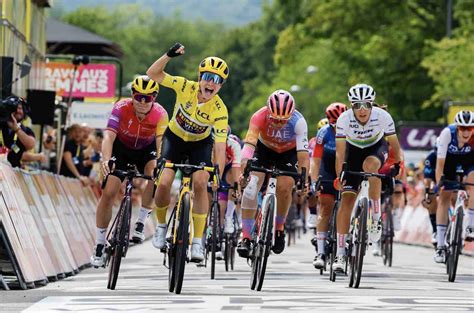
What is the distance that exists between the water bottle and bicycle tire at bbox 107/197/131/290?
5.04ft

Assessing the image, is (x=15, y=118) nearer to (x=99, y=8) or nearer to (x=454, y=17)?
(x=454, y=17)

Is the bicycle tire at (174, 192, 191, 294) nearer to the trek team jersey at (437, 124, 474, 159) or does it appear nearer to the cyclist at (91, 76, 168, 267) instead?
the cyclist at (91, 76, 168, 267)

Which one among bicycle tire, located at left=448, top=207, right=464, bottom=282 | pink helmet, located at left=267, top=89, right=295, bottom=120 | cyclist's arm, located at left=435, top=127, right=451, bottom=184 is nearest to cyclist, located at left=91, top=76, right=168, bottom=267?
pink helmet, located at left=267, top=89, right=295, bottom=120

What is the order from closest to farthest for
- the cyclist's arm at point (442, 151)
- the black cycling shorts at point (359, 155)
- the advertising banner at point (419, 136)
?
the black cycling shorts at point (359, 155), the cyclist's arm at point (442, 151), the advertising banner at point (419, 136)

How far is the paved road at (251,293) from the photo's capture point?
44.4 feet

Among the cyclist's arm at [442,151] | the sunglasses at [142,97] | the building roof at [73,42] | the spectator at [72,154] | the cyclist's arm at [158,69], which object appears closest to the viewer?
the cyclist's arm at [158,69]

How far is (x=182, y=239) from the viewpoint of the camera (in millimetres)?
14781

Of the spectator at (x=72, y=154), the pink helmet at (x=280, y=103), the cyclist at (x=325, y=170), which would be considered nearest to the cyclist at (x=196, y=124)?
the pink helmet at (x=280, y=103)

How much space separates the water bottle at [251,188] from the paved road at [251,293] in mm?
913

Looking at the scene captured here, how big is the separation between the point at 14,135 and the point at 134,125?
383 cm

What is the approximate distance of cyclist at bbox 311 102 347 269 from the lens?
18719 millimetres

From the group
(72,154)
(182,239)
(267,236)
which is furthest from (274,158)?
(72,154)

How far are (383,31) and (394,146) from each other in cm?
5043

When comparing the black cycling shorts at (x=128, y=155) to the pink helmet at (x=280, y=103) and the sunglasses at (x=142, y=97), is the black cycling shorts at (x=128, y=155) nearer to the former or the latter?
the sunglasses at (x=142, y=97)
